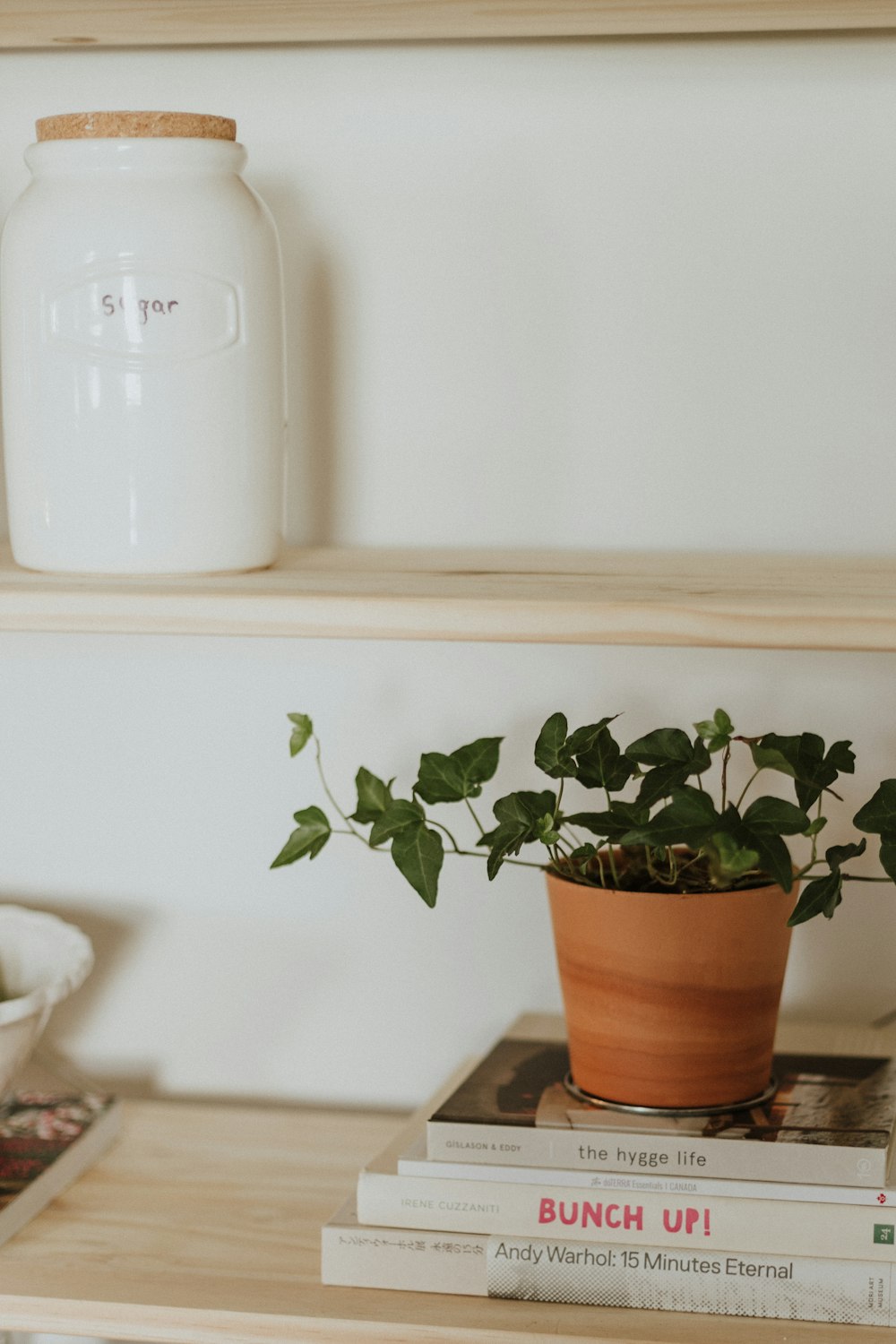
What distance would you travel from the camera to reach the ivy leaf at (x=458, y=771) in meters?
0.91

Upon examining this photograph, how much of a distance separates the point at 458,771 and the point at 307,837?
100 millimetres

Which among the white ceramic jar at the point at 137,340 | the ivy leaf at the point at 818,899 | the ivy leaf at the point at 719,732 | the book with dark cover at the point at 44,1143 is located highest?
the white ceramic jar at the point at 137,340

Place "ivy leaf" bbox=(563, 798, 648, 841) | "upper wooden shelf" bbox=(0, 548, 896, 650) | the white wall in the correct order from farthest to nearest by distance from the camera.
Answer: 1. the white wall
2. "ivy leaf" bbox=(563, 798, 648, 841)
3. "upper wooden shelf" bbox=(0, 548, 896, 650)

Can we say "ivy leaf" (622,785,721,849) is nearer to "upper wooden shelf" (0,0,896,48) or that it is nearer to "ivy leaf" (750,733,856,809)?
"ivy leaf" (750,733,856,809)

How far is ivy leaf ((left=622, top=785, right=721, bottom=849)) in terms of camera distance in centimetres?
80

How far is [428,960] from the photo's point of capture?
112cm

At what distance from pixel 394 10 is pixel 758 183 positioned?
0.28 meters

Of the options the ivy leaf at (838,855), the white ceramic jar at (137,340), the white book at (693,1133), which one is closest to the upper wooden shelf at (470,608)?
the white ceramic jar at (137,340)

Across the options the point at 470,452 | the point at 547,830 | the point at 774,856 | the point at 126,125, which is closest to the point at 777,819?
the point at 774,856

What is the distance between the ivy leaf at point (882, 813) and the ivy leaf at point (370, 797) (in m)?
0.27

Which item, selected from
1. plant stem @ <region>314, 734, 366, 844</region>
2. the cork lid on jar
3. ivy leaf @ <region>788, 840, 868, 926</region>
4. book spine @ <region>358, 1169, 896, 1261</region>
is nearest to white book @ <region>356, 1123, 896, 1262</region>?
book spine @ <region>358, 1169, 896, 1261</region>

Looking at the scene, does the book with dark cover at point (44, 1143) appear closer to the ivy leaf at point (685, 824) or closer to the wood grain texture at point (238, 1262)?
the wood grain texture at point (238, 1262)

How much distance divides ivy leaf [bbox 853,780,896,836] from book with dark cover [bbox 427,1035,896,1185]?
0.54ft

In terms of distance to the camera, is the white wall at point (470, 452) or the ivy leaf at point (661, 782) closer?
the ivy leaf at point (661, 782)
